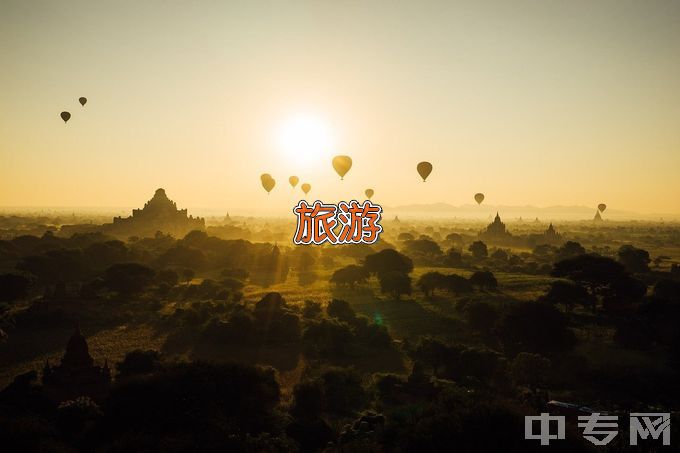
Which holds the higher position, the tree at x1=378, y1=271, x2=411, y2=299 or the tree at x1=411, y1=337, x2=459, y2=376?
the tree at x1=378, y1=271, x2=411, y2=299

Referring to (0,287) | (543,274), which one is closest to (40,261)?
(0,287)

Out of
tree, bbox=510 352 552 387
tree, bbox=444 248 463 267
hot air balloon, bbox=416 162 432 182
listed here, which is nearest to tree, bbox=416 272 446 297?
hot air balloon, bbox=416 162 432 182

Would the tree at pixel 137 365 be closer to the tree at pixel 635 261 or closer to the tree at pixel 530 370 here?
the tree at pixel 530 370

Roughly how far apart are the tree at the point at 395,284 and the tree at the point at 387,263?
8.19 metres

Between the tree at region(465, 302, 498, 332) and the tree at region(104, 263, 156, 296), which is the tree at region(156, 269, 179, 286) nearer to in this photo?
the tree at region(104, 263, 156, 296)

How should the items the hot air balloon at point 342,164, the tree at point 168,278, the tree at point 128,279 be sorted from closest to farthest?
the tree at point 128,279 < the tree at point 168,278 < the hot air balloon at point 342,164

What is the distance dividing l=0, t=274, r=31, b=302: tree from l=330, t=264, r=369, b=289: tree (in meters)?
38.5

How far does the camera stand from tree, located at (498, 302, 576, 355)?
36.1 meters

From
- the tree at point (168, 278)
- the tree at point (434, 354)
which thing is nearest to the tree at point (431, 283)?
the tree at point (434, 354)

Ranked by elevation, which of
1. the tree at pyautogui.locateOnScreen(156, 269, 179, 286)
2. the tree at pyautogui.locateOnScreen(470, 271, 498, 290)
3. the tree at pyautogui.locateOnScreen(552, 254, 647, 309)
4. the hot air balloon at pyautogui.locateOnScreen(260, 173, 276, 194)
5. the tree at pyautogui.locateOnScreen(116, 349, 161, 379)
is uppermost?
the hot air balloon at pyautogui.locateOnScreen(260, 173, 276, 194)

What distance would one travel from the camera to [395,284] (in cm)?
5988

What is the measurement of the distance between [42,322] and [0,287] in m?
14.6

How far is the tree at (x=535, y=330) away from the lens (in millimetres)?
36125

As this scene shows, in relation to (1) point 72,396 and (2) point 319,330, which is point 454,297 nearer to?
(2) point 319,330
